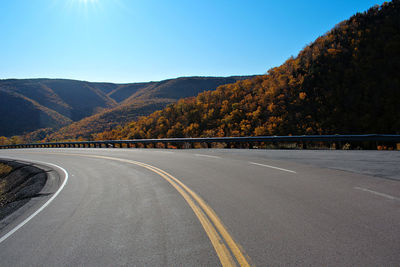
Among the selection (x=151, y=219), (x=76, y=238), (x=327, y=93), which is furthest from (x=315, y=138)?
(x=327, y=93)

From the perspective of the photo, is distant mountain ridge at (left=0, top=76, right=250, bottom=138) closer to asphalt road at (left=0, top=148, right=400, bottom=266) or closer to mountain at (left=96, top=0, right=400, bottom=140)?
mountain at (left=96, top=0, right=400, bottom=140)

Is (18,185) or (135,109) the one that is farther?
(135,109)

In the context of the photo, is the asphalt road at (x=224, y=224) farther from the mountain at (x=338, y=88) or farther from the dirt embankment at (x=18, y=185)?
the mountain at (x=338, y=88)

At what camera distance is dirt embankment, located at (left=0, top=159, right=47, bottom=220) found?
729cm

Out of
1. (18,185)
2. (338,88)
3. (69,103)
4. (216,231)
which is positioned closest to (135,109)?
(338,88)

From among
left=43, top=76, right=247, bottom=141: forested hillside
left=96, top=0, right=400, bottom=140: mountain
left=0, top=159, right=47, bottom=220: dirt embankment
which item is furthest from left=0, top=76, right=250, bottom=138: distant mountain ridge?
left=0, top=159, right=47, bottom=220: dirt embankment

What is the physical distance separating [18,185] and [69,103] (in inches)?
7086

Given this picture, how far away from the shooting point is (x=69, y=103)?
168625 mm

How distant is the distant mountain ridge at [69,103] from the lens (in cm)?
10675

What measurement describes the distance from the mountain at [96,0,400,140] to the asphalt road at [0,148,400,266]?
3277 cm

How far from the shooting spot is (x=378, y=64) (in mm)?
36781

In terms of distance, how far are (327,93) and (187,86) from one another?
132 meters

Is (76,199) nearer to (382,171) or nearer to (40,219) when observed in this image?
(40,219)

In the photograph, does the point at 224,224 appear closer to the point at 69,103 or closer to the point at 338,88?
the point at 338,88
